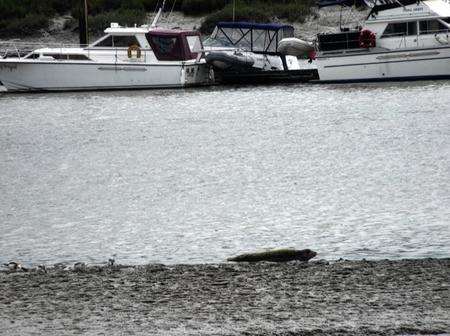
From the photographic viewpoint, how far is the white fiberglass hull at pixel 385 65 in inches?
1364

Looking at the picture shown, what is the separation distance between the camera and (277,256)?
1139 centimetres

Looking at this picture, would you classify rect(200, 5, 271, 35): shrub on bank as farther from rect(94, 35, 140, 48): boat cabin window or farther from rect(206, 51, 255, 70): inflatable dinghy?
rect(94, 35, 140, 48): boat cabin window

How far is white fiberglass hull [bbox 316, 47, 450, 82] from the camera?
34.7m

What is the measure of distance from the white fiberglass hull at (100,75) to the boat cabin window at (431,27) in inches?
281

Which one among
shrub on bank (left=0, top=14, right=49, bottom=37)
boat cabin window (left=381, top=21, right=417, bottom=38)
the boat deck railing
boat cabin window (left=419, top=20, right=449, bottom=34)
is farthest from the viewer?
shrub on bank (left=0, top=14, right=49, bottom=37)

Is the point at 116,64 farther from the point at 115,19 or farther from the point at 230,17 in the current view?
the point at 115,19

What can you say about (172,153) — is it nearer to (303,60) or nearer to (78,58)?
(78,58)

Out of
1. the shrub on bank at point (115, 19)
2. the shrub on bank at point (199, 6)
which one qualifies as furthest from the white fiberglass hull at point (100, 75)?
the shrub on bank at point (199, 6)

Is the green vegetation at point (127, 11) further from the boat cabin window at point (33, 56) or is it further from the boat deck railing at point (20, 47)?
the boat cabin window at point (33, 56)

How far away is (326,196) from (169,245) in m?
3.80

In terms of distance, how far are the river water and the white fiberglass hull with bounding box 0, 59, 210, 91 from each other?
3.13 metres

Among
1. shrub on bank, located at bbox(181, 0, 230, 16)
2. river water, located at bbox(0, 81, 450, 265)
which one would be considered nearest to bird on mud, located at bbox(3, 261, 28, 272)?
river water, located at bbox(0, 81, 450, 265)

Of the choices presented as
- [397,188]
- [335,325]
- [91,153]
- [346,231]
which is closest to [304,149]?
[91,153]

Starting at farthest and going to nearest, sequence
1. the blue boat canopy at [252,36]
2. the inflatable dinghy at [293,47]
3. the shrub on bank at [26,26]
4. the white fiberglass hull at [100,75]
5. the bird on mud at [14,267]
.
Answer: the shrub on bank at [26,26], the blue boat canopy at [252,36], the inflatable dinghy at [293,47], the white fiberglass hull at [100,75], the bird on mud at [14,267]
